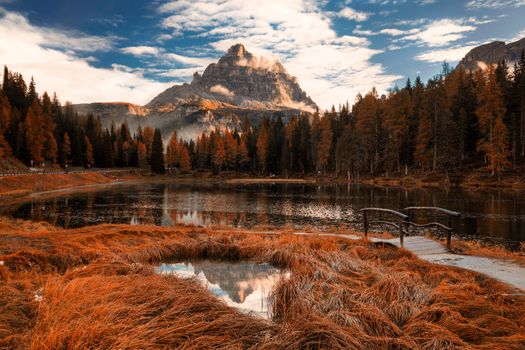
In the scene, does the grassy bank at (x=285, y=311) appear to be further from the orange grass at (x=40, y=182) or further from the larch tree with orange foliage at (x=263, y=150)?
the larch tree with orange foliage at (x=263, y=150)

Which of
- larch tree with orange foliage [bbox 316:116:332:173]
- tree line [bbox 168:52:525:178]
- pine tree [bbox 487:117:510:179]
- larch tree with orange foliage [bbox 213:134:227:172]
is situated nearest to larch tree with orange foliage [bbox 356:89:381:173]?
tree line [bbox 168:52:525:178]

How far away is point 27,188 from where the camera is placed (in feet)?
182

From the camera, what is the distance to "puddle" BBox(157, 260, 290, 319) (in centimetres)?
725

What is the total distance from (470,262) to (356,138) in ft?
227

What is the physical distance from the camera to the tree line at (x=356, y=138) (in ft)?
198

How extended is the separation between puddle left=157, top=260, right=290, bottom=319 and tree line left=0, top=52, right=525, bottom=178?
176 feet

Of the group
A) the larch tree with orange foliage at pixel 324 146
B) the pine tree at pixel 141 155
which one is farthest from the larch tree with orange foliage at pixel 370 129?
the pine tree at pixel 141 155

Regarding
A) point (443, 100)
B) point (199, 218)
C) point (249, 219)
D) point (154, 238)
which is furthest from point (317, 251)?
point (443, 100)

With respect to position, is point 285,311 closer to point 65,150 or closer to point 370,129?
point 370,129

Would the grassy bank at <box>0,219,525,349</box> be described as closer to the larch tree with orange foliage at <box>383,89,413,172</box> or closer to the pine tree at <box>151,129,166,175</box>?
the larch tree with orange foliage at <box>383,89,413,172</box>

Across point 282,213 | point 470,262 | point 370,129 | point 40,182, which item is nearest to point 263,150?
point 370,129

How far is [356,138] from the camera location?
76.2m

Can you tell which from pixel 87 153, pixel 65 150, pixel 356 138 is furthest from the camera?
pixel 87 153

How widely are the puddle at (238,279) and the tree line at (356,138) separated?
53.7 m
